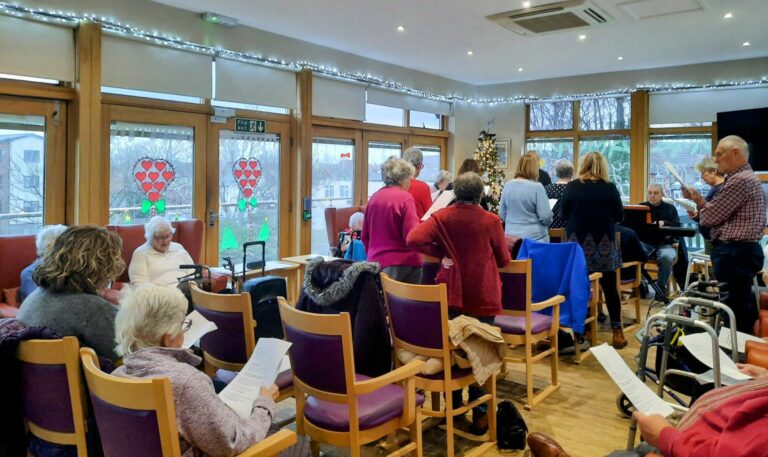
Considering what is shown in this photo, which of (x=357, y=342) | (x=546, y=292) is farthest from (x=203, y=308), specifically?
(x=546, y=292)

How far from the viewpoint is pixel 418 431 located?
2.51 metres

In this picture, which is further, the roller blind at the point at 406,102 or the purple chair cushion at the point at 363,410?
the roller blind at the point at 406,102

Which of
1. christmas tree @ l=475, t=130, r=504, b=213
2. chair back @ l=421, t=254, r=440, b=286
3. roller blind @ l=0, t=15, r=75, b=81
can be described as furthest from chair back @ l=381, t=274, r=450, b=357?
christmas tree @ l=475, t=130, r=504, b=213

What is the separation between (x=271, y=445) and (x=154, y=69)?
15.0ft

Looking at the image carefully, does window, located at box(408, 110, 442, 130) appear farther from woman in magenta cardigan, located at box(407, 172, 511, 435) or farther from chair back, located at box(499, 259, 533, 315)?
woman in magenta cardigan, located at box(407, 172, 511, 435)

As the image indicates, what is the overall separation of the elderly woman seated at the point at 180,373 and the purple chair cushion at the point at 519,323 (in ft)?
6.43

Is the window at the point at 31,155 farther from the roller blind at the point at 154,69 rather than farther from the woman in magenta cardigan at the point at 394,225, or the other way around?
the woman in magenta cardigan at the point at 394,225

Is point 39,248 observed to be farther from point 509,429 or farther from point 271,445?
point 509,429

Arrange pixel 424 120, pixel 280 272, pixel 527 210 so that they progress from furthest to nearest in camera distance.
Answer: pixel 424 120 < pixel 280 272 < pixel 527 210

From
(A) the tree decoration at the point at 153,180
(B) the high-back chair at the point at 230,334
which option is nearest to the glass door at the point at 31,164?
(A) the tree decoration at the point at 153,180

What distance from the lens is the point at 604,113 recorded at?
9055 mm

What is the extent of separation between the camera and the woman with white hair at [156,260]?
173 inches

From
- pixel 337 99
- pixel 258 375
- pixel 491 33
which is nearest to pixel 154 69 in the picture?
pixel 337 99

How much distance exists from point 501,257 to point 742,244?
5.54 ft
